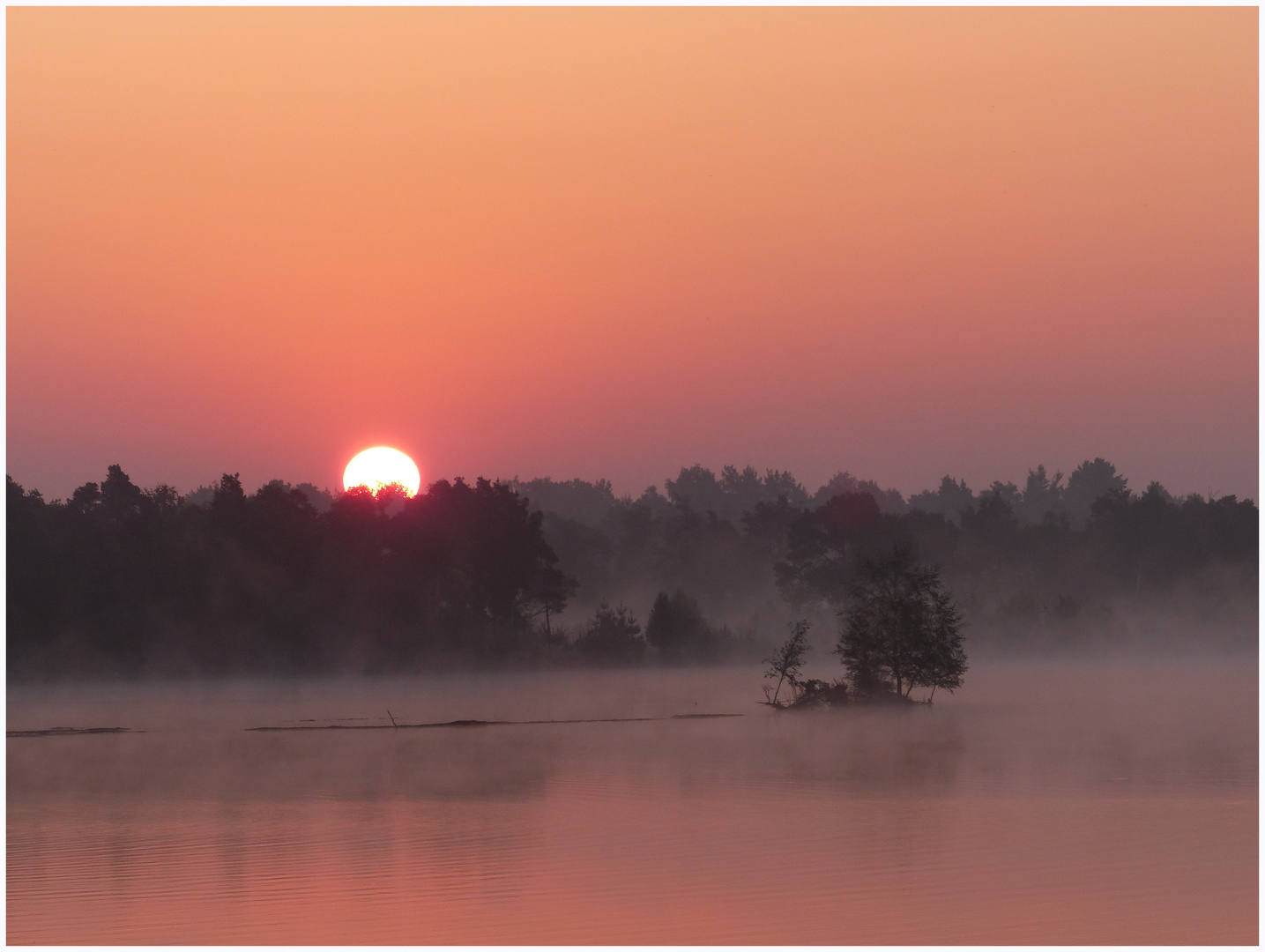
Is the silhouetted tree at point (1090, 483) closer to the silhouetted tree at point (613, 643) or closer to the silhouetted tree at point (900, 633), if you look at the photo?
the silhouetted tree at point (613, 643)

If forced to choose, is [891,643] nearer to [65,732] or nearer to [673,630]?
[65,732]

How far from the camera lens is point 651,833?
2150cm

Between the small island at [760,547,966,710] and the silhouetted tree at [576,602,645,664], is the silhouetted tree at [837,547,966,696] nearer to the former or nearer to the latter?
the small island at [760,547,966,710]

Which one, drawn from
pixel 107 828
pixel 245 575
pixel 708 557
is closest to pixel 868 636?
pixel 107 828

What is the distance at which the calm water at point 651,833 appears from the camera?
1572 centimetres

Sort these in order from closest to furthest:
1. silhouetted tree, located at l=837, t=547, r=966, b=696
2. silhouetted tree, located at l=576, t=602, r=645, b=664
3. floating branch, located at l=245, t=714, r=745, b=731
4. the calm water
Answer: the calm water
floating branch, located at l=245, t=714, r=745, b=731
silhouetted tree, located at l=837, t=547, r=966, b=696
silhouetted tree, located at l=576, t=602, r=645, b=664

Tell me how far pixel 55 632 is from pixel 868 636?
39.7m

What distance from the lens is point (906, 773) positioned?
93.4ft

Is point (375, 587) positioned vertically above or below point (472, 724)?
above

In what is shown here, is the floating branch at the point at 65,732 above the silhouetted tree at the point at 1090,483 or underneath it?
underneath

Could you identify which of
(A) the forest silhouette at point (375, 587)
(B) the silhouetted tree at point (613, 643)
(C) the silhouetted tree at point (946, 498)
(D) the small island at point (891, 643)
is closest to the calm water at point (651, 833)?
(D) the small island at point (891, 643)

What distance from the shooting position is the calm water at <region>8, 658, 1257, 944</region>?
15719 millimetres

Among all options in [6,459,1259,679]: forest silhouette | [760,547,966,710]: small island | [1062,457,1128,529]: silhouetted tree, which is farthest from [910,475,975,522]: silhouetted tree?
[760,547,966,710]: small island

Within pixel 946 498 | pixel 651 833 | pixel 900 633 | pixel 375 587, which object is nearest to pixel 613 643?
pixel 375 587
